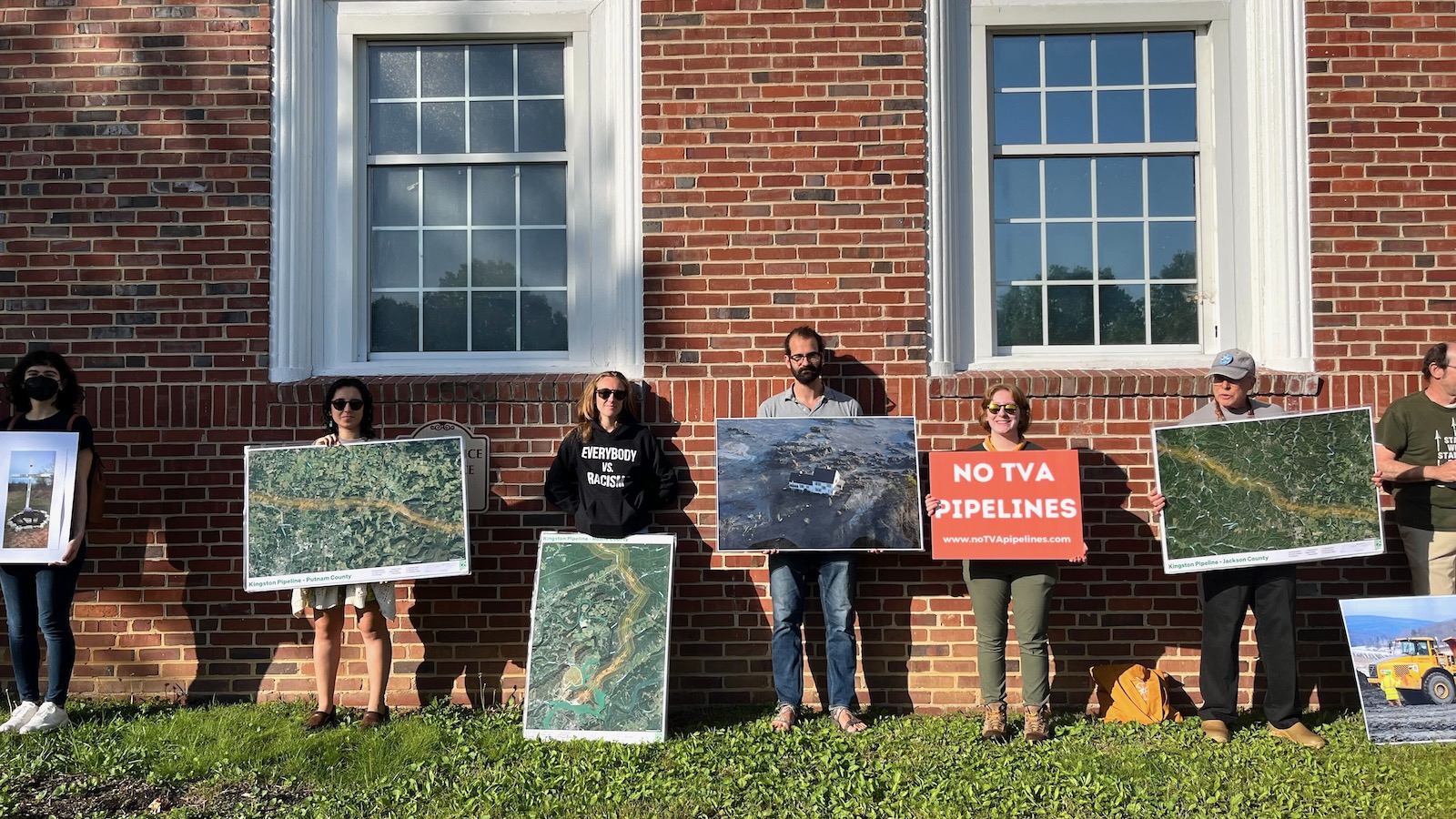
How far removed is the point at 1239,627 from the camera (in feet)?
15.7

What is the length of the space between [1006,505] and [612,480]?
1963 mm

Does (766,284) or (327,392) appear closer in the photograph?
(327,392)

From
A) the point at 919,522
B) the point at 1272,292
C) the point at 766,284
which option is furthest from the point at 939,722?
the point at 1272,292

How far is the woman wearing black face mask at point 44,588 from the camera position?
A: 4957 millimetres

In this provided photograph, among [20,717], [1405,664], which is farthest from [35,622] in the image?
[1405,664]

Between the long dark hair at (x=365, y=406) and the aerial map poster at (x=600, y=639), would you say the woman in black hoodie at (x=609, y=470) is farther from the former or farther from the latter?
the long dark hair at (x=365, y=406)

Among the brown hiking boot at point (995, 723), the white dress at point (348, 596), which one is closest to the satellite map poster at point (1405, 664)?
the brown hiking boot at point (995, 723)

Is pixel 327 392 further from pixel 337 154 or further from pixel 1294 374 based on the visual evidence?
pixel 1294 374

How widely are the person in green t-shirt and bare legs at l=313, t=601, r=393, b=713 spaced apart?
506 centimetres

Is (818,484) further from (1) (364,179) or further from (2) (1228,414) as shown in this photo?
(1) (364,179)

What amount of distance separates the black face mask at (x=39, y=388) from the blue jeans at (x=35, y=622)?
33.0 inches

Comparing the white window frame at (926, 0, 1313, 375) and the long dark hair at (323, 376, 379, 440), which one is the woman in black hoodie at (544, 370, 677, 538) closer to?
the long dark hair at (323, 376, 379, 440)

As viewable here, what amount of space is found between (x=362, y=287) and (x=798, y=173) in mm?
2597

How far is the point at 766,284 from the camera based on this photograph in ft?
17.8
